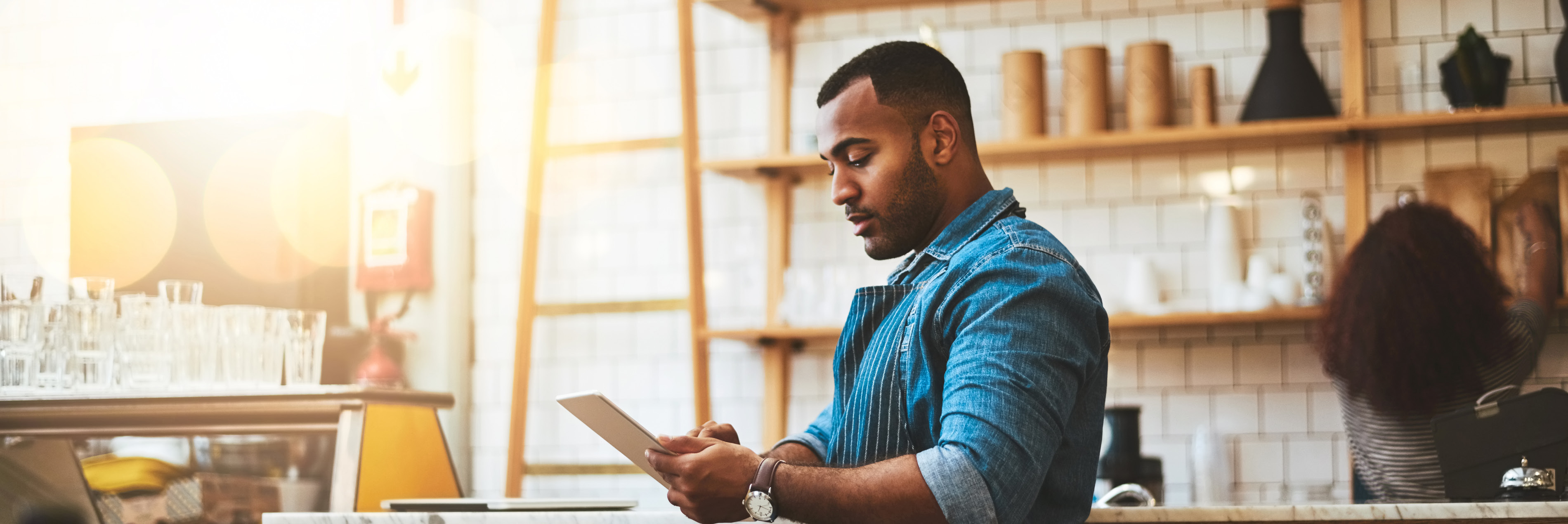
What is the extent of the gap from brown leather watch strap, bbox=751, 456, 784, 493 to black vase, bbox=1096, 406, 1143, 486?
226 centimetres

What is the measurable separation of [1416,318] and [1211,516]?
3.76ft

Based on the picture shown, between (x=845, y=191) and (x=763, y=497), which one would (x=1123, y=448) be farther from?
(x=763, y=497)

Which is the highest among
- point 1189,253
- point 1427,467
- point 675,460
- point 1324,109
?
point 1324,109

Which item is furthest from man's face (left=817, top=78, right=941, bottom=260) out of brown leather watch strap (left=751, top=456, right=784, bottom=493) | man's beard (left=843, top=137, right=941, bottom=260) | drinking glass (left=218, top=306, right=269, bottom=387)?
drinking glass (left=218, top=306, right=269, bottom=387)

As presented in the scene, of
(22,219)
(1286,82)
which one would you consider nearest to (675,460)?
(22,219)

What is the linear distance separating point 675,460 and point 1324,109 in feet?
9.30

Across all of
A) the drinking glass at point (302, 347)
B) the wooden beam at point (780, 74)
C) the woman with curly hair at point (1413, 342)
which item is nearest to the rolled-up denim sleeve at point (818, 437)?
the drinking glass at point (302, 347)

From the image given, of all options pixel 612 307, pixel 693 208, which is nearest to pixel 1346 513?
pixel 693 208

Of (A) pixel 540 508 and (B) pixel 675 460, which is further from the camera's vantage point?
(A) pixel 540 508

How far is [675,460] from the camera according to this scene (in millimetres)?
1426

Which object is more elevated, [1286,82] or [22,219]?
[1286,82]

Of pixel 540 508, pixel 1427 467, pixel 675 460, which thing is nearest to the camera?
pixel 675 460

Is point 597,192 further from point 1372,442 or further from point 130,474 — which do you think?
point 1372,442

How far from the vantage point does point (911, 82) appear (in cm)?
157
